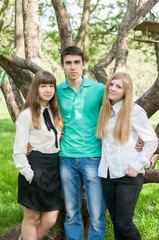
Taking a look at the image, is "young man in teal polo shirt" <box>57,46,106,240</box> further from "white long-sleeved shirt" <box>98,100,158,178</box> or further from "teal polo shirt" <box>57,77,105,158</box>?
"white long-sleeved shirt" <box>98,100,158,178</box>

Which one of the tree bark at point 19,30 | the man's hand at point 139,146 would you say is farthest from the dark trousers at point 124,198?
the tree bark at point 19,30

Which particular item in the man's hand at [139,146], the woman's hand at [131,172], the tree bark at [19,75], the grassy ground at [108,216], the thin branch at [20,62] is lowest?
the grassy ground at [108,216]

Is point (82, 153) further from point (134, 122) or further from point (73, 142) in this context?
point (134, 122)

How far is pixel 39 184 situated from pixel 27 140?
48cm

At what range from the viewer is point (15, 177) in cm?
632

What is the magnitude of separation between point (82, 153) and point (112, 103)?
23.5 inches

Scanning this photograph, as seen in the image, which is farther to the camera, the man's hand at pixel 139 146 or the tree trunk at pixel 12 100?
the tree trunk at pixel 12 100

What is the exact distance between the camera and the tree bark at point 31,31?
4.27m

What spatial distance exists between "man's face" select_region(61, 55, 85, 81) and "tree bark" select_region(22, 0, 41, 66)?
1.24 metres

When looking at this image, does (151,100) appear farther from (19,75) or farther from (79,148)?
(19,75)

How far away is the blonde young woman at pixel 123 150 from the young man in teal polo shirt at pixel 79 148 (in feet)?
0.45

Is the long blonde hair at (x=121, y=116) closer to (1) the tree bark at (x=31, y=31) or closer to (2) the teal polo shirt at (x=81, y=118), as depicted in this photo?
(2) the teal polo shirt at (x=81, y=118)

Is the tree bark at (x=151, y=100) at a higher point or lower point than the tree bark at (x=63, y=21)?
lower

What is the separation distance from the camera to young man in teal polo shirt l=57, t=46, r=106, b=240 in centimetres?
296
